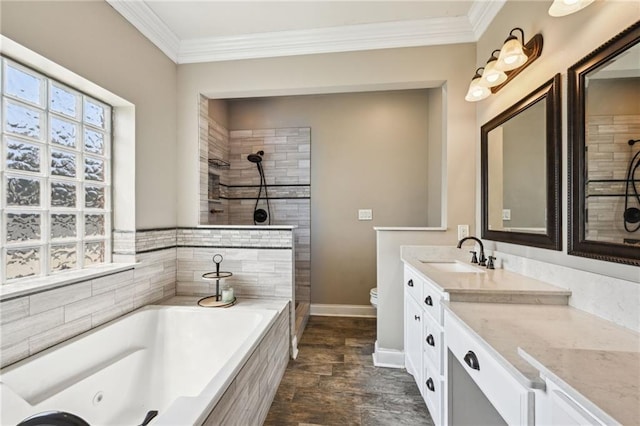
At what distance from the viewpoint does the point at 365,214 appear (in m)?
3.19

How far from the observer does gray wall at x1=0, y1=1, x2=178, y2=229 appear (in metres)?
1.34

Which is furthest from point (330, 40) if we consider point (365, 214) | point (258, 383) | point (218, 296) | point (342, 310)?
point (342, 310)

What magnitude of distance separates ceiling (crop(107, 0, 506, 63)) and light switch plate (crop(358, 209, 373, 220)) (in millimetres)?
1675

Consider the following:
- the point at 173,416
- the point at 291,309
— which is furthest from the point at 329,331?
the point at 173,416

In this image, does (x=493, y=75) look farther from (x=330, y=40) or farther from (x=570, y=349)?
(x=570, y=349)

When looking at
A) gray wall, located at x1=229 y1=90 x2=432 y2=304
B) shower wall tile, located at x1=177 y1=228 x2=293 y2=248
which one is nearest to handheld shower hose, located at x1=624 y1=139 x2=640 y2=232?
shower wall tile, located at x1=177 y1=228 x2=293 y2=248

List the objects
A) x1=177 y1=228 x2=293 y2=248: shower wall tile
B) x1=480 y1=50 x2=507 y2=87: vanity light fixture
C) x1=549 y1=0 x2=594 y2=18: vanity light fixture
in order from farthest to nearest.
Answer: x1=177 y1=228 x2=293 y2=248: shower wall tile
x1=480 y1=50 x2=507 y2=87: vanity light fixture
x1=549 y1=0 x2=594 y2=18: vanity light fixture

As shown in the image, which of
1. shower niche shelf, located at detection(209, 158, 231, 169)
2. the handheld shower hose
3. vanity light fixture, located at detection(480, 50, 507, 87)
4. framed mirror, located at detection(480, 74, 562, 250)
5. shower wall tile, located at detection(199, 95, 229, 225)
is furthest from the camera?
shower niche shelf, located at detection(209, 158, 231, 169)

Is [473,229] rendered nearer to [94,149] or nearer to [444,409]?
[444,409]

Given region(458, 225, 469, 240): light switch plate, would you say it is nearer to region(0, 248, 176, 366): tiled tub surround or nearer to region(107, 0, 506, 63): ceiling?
region(107, 0, 506, 63): ceiling

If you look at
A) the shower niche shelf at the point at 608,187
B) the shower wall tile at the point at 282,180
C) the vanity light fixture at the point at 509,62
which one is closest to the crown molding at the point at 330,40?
the vanity light fixture at the point at 509,62

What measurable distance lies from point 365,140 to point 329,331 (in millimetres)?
2177

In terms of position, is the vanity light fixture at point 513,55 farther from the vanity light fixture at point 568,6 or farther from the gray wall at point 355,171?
the gray wall at point 355,171

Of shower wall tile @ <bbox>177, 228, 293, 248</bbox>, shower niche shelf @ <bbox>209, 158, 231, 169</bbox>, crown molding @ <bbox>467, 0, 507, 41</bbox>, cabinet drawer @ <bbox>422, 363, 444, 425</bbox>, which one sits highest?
crown molding @ <bbox>467, 0, 507, 41</bbox>
